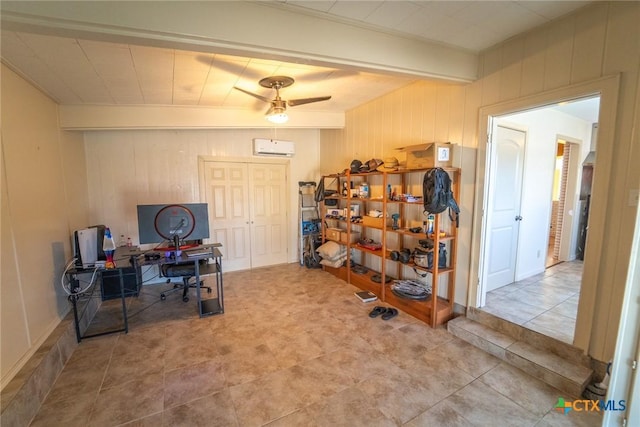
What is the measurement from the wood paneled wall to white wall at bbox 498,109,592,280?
3.60 feet

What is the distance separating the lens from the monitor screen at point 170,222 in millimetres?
3262

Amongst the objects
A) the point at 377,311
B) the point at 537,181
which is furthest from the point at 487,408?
the point at 537,181

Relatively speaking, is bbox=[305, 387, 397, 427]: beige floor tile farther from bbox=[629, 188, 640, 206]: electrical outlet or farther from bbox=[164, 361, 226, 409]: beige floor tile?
bbox=[629, 188, 640, 206]: electrical outlet

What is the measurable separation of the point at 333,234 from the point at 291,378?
2.79 meters

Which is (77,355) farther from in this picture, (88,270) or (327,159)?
(327,159)

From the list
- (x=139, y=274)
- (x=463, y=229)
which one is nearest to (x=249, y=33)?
(x=463, y=229)

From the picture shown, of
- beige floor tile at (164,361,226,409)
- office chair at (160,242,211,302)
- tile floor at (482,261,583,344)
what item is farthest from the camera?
office chair at (160,242,211,302)

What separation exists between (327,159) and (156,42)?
12.7ft

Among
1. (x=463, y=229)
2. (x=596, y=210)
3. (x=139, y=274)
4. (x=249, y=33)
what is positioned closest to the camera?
(x=249, y=33)

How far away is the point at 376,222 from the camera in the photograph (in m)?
3.82

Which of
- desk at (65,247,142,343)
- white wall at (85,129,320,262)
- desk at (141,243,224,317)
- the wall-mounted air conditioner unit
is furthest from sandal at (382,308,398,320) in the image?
white wall at (85,129,320,262)

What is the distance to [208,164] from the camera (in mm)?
4656

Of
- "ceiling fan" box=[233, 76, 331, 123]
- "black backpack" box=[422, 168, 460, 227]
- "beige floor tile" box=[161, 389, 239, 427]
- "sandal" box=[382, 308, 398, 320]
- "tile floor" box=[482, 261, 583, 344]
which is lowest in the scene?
"beige floor tile" box=[161, 389, 239, 427]

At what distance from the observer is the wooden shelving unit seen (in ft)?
9.99
